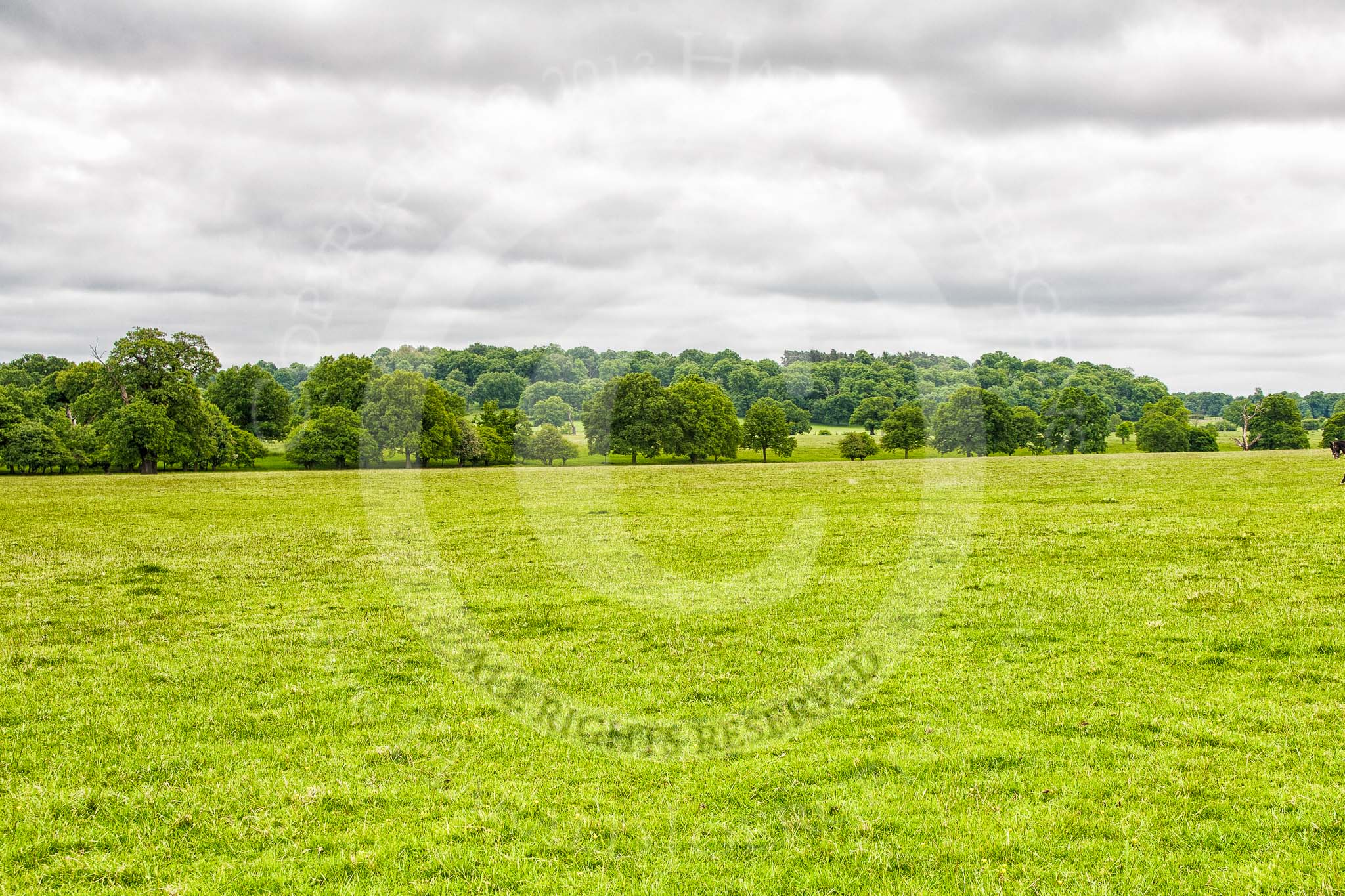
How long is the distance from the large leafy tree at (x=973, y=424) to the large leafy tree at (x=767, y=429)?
2037 cm

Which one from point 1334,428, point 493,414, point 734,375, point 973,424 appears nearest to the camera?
point 734,375

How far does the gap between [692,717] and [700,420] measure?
88181 millimetres

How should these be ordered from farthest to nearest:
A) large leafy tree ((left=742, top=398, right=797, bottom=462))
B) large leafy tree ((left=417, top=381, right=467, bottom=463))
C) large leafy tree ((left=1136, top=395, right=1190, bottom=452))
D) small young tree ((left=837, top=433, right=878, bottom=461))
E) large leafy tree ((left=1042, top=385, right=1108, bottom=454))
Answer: large leafy tree ((left=1136, top=395, right=1190, bottom=452))
large leafy tree ((left=1042, top=385, right=1108, bottom=454))
small young tree ((left=837, top=433, right=878, bottom=461))
large leafy tree ((left=742, top=398, right=797, bottom=462))
large leafy tree ((left=417, top=381, right=467, bottom=463))

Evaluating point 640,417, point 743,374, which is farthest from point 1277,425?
point 640,417

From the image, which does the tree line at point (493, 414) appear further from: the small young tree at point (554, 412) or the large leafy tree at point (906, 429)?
the small young tree at point (554, 412)

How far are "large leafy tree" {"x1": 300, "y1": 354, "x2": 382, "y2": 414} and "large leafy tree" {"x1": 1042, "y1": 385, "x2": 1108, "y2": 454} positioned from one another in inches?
4178

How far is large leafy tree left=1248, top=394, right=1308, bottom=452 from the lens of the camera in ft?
436

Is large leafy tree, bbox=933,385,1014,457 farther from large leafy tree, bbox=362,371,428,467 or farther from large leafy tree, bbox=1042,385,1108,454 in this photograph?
large leafy tree, bbox=362,371,428,467

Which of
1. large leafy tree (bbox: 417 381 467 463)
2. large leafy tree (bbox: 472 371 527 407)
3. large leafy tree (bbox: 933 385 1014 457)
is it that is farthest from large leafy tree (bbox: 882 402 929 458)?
large leafy tree (bbox: 472 371 527 407)

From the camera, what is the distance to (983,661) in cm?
1444

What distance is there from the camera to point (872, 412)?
10675cm

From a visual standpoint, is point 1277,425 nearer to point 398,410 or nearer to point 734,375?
point 734,375

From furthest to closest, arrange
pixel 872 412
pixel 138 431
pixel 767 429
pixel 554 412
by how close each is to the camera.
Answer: pixel 767 429 < pixel 872 412 < pixel 138 431 < pixel 554 412

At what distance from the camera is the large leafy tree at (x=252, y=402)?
129 meters
